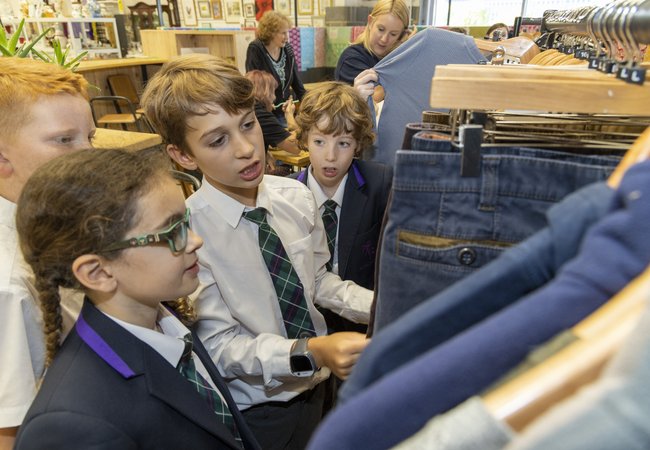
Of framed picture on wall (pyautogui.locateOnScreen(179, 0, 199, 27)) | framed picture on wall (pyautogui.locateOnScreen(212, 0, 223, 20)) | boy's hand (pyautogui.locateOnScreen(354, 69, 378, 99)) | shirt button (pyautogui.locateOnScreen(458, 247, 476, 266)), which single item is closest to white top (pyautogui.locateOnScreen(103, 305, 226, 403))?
shirt button (pyautogui.locateOnScreen(458, 247, 476, 266))

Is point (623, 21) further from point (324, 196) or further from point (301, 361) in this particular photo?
point (324, 196)

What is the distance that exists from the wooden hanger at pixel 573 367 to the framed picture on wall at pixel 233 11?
6.93m

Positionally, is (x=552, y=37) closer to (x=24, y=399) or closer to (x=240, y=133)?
(x=240, y=133)

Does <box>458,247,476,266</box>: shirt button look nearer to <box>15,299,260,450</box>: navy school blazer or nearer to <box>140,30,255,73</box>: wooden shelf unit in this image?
<box>15,299,260,450</box>: navy school blazer

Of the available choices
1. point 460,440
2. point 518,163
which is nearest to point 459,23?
point 518,163

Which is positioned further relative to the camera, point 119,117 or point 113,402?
point 119,117

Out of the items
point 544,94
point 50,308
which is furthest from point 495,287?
point 50,308

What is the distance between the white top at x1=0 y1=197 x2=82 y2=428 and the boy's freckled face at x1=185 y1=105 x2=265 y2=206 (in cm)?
49

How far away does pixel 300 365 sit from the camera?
0.97 m

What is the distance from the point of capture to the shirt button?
559 millimetres

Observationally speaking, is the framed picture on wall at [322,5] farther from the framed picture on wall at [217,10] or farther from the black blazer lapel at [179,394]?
the black blazer lapel at [179,394]

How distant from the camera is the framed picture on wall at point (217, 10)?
6.38 metres

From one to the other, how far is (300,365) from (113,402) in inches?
15.4

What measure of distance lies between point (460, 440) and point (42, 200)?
803 millimetres
